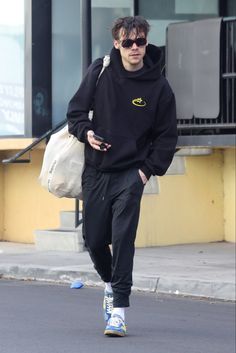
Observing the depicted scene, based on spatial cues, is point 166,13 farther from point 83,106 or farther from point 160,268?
point 83,106

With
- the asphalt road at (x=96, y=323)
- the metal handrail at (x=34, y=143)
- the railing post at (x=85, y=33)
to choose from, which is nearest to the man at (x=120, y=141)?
the asphalt road at (x=96, y=323)

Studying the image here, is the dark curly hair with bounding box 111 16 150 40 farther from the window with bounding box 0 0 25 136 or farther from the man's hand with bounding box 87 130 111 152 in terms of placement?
the window with bounding box 0 0 25 136

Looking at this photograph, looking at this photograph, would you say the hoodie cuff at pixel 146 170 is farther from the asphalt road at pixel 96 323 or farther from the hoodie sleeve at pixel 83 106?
the asphalt road at pixel 96 323

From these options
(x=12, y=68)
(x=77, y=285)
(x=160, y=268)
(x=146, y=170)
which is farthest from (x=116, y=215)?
(x=12, y=68)

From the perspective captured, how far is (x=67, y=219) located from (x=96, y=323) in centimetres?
674

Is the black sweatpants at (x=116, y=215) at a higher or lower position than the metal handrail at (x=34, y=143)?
lower

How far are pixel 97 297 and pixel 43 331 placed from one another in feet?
9.20

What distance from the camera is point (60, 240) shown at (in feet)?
45.5

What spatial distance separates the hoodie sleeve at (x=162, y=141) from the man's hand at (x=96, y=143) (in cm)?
29

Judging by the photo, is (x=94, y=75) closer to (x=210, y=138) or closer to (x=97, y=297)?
(x=97, y=297)

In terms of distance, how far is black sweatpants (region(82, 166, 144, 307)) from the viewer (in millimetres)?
6473

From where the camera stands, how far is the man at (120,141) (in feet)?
21.0

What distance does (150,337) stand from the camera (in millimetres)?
→ 6949

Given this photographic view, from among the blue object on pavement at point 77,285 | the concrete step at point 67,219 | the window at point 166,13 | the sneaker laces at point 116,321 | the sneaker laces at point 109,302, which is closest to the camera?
the sneaker laces at point 116,321
